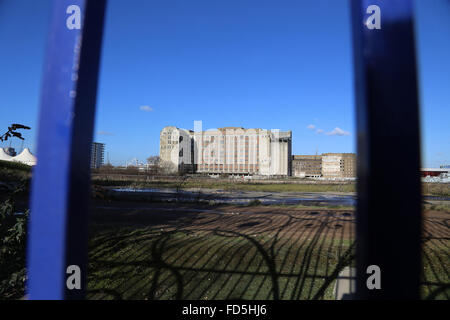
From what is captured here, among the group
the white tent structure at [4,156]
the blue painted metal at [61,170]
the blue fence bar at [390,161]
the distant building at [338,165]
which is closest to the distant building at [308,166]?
the distant building at [338,165]

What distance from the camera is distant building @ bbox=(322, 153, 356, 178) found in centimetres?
9282

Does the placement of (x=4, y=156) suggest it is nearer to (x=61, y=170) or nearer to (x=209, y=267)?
(x=209, y=267)

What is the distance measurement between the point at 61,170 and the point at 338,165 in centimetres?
10402

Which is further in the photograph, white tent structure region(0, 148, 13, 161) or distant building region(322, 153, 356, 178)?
distant building region(322, 153, 356, 178)

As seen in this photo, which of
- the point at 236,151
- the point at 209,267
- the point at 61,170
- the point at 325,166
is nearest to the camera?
the point at 61,170

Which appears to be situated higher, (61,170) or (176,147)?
(176,147)

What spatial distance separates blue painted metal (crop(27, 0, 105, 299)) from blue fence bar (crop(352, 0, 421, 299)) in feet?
4.96

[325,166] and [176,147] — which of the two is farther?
[325,166]

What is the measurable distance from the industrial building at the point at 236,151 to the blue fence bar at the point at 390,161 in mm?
70289

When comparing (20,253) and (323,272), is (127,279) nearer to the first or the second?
(20,253)

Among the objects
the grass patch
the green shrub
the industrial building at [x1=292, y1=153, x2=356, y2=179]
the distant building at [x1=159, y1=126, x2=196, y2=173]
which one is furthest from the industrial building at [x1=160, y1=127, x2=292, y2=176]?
the green shrub

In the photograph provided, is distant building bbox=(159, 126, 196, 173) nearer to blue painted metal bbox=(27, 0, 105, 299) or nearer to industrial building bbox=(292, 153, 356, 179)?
industrial building bbox=(292, 153, 356, 179)

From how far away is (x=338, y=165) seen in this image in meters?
94.9

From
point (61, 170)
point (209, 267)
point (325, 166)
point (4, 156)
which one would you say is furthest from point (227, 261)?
point (325, 166)
